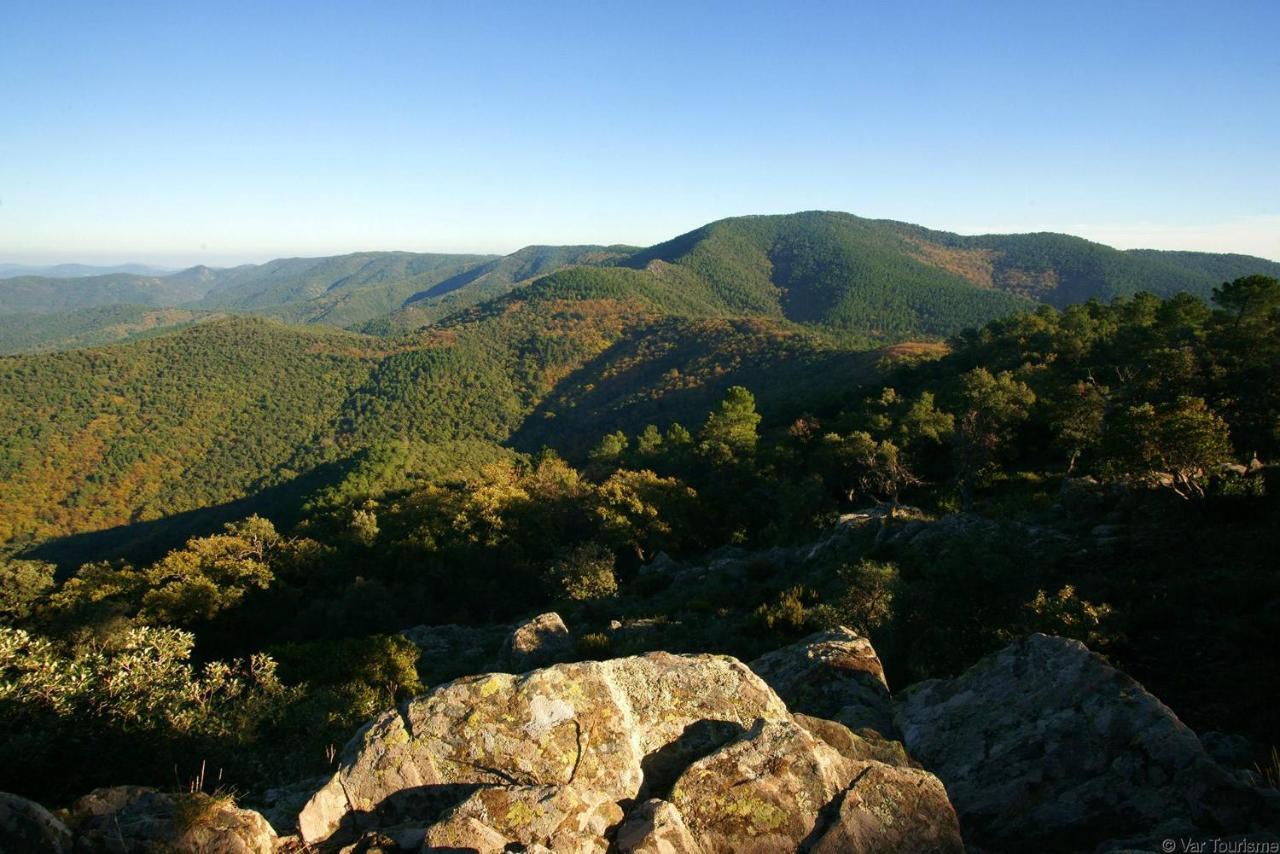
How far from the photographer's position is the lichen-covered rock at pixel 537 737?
631 cm

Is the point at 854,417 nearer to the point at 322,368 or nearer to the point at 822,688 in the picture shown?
the point at 822,688

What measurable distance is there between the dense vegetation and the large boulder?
3205 mm

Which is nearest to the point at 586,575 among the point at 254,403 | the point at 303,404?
the point at 303,404

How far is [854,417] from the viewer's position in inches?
2032

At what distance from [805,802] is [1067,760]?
3716mm

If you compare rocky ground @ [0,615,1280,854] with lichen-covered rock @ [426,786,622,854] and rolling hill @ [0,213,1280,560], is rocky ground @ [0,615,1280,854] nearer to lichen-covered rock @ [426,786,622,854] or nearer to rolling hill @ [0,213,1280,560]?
lichen-covered rock @ [426,786,622,854]

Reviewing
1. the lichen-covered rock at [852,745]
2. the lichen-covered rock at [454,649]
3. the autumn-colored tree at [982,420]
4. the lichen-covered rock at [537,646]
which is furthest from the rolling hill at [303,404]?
the lichen-covered rock at [852,745]

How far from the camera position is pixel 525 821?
18.5 ft

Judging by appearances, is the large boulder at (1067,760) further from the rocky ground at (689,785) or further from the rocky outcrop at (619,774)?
the rocky outcrop at (619,774)

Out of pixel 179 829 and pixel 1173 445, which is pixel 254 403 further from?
pixel 1173 445

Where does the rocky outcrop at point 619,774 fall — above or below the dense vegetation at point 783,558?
above

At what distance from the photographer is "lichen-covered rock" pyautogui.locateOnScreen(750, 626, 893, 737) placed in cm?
1023

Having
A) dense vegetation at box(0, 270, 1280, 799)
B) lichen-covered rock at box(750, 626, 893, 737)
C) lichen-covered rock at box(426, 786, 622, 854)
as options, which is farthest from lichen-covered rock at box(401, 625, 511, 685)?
lichen-covered rock at box(426, 786, 622, 854)

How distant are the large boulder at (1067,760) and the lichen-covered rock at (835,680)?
29.8 inches
